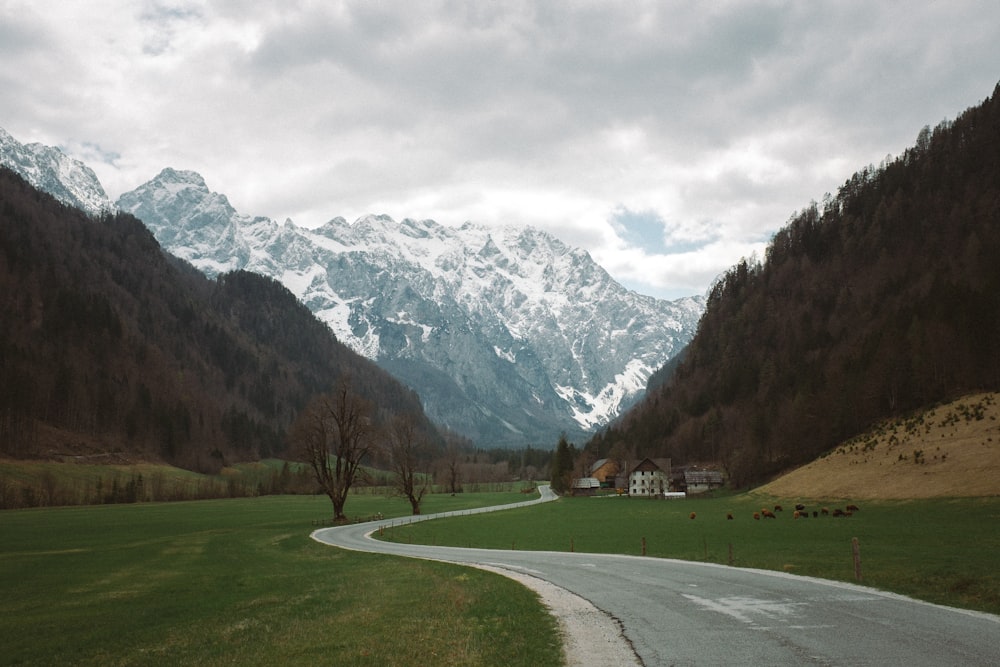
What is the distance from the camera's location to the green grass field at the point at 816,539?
24453 mm

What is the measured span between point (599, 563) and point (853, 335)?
123072 mm

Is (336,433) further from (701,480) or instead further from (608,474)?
(608,474)

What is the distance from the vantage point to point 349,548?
55594mm

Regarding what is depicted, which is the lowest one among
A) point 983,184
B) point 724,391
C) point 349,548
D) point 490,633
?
point 349,548

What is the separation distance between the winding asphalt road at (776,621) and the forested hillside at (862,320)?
77607 mm

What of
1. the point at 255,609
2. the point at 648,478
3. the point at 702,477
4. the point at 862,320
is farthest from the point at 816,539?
the point at 648,478

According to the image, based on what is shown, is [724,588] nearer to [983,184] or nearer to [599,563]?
[599,563]

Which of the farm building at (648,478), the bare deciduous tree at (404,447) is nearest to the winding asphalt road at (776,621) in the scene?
the bare deciduous tree at (404,447)

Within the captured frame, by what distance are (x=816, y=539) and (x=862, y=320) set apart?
11004 cm

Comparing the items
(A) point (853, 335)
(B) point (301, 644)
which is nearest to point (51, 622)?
(B) point (301, 644)

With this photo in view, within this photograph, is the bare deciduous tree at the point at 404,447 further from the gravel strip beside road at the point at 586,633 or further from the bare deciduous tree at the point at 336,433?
the gravel strip beside road at the point at 586,633

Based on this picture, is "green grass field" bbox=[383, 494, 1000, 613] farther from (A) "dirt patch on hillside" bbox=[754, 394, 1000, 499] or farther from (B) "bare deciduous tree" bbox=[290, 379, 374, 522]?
(B) "bare deciduous tree" bbox=[290, 379, 374, 522]

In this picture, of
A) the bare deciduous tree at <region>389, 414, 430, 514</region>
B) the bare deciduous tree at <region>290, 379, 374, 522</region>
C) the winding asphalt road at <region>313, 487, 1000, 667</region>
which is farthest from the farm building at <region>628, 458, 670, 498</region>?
the winding asphalt road at <region>313, 487, 1000, 667</region>

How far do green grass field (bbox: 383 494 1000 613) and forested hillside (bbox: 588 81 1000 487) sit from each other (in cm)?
2843
